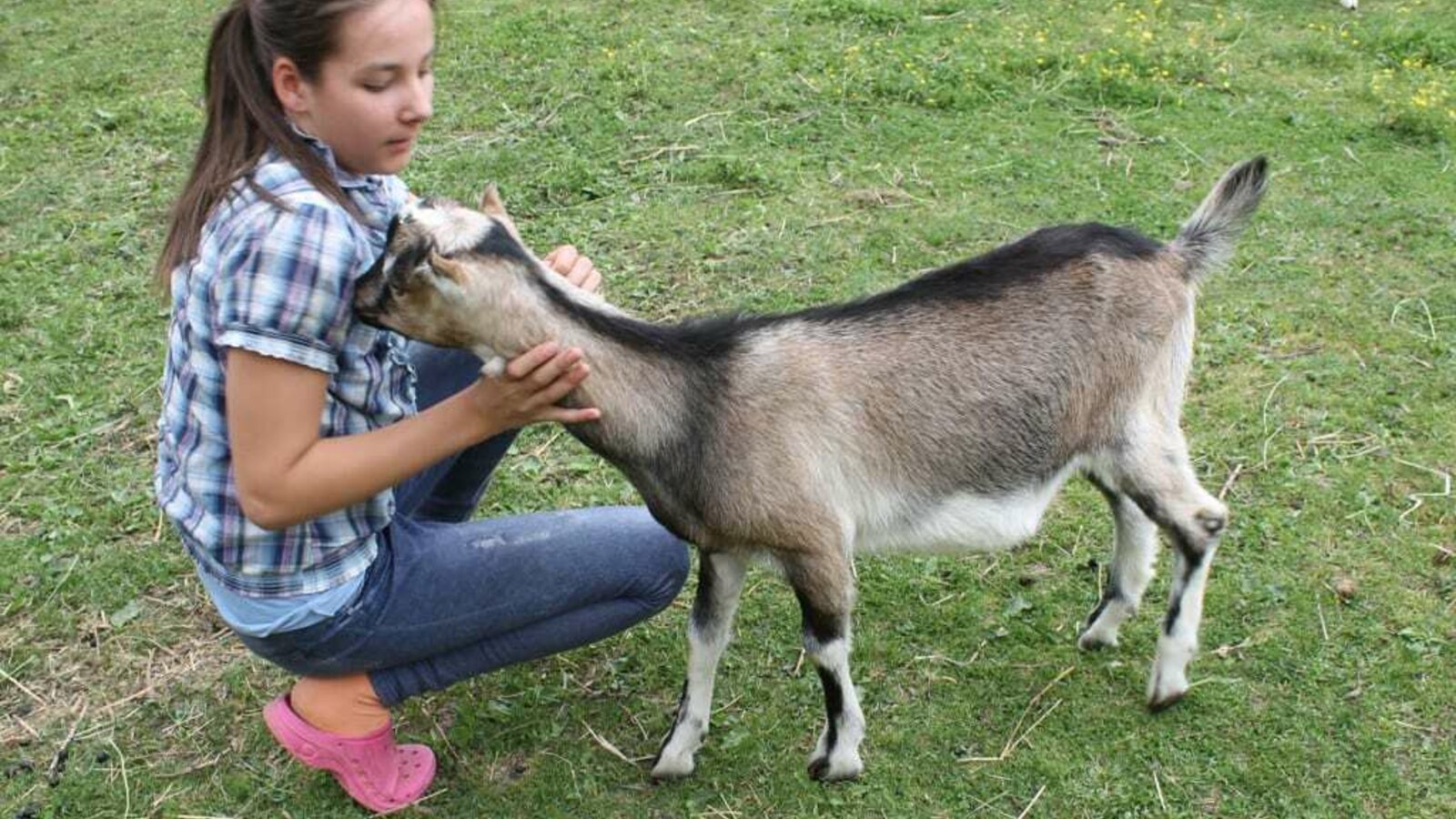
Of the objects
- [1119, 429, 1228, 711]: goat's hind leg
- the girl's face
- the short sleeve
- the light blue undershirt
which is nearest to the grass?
[1119, 429, 1228, 711]: goat's hind leg

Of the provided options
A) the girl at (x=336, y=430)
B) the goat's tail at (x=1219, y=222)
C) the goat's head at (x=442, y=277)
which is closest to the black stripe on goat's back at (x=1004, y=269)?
the goat's tail at (x=1219, y=222)

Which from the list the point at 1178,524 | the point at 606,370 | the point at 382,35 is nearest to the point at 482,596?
the point at 606,370

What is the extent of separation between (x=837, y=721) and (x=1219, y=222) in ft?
5.05

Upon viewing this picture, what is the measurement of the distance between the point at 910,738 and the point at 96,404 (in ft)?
10.3

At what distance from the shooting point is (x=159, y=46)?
309 inches

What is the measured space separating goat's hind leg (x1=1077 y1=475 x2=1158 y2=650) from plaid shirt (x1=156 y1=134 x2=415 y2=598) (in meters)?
1.83

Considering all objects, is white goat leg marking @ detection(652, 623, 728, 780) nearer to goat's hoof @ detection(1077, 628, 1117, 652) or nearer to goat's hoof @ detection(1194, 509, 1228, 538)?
goat's hoof @ detection(1077, 628, 1117, 652)

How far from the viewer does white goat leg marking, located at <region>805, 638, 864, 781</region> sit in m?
2.96

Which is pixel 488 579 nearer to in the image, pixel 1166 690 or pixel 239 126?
pixel 239 126

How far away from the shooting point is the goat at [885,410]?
2695mm

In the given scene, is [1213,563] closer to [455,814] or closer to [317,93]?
[455,814]

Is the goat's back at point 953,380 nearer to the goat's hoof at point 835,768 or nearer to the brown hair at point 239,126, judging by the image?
the goat's hoof at point 835,768

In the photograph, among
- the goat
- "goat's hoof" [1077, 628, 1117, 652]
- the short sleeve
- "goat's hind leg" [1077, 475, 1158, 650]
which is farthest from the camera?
"goat's hoof" [1077, 628, 1117, 652]

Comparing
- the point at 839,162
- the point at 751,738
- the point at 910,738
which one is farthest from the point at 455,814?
the point at 839,162
